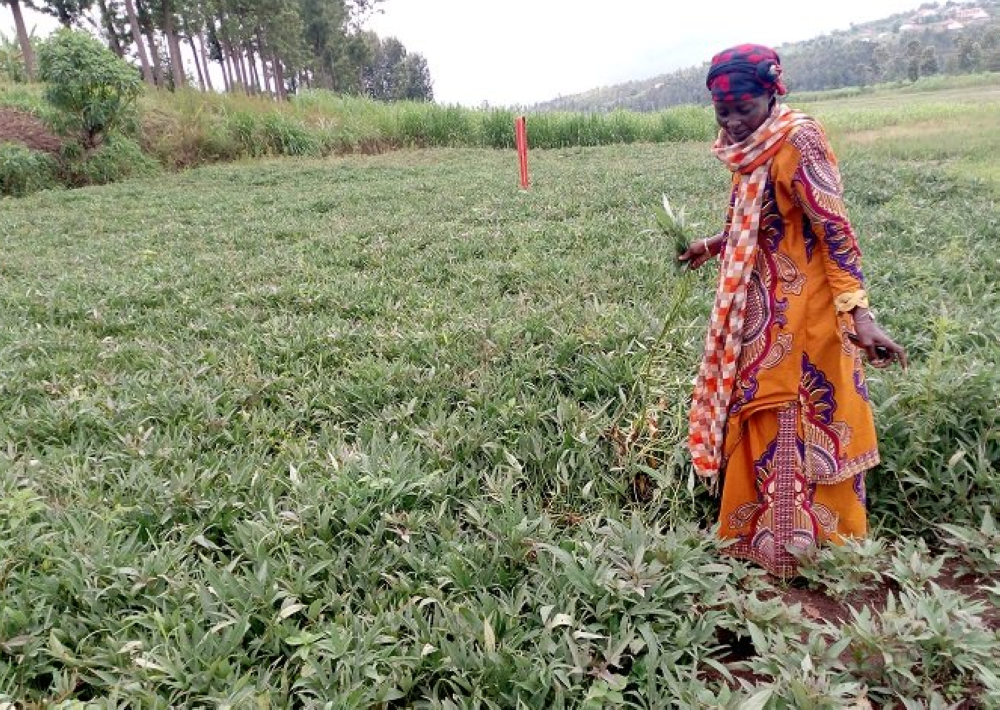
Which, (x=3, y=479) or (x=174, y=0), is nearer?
(x=3, y=479)

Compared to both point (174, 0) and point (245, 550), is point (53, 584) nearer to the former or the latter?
point (245, 550)

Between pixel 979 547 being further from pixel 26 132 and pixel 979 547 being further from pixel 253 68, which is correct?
pixel 253 68

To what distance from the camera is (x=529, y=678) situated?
1.50m

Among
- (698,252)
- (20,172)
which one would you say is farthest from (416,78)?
(698,252)

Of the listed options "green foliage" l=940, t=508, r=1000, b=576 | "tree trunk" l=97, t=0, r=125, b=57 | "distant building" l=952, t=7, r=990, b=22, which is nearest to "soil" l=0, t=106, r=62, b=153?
"tree trunk" l=97, t=0, r=125, b=57

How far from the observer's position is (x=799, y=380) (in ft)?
5.98

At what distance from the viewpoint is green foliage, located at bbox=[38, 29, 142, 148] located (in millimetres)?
10828

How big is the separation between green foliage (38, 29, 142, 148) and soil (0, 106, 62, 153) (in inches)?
19.7

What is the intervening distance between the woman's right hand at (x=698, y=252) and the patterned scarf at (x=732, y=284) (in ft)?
0.58

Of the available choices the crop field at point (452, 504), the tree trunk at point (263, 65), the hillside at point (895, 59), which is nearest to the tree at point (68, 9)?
the tree trunk at point (263, 65)

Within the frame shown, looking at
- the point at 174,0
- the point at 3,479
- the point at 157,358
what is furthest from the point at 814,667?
the point at 174,0

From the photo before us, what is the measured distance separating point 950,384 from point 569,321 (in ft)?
5.63

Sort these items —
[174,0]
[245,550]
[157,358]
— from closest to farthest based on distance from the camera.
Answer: [245,550]
[157,358]
[174,0]

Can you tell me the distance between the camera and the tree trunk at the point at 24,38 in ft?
51.1
